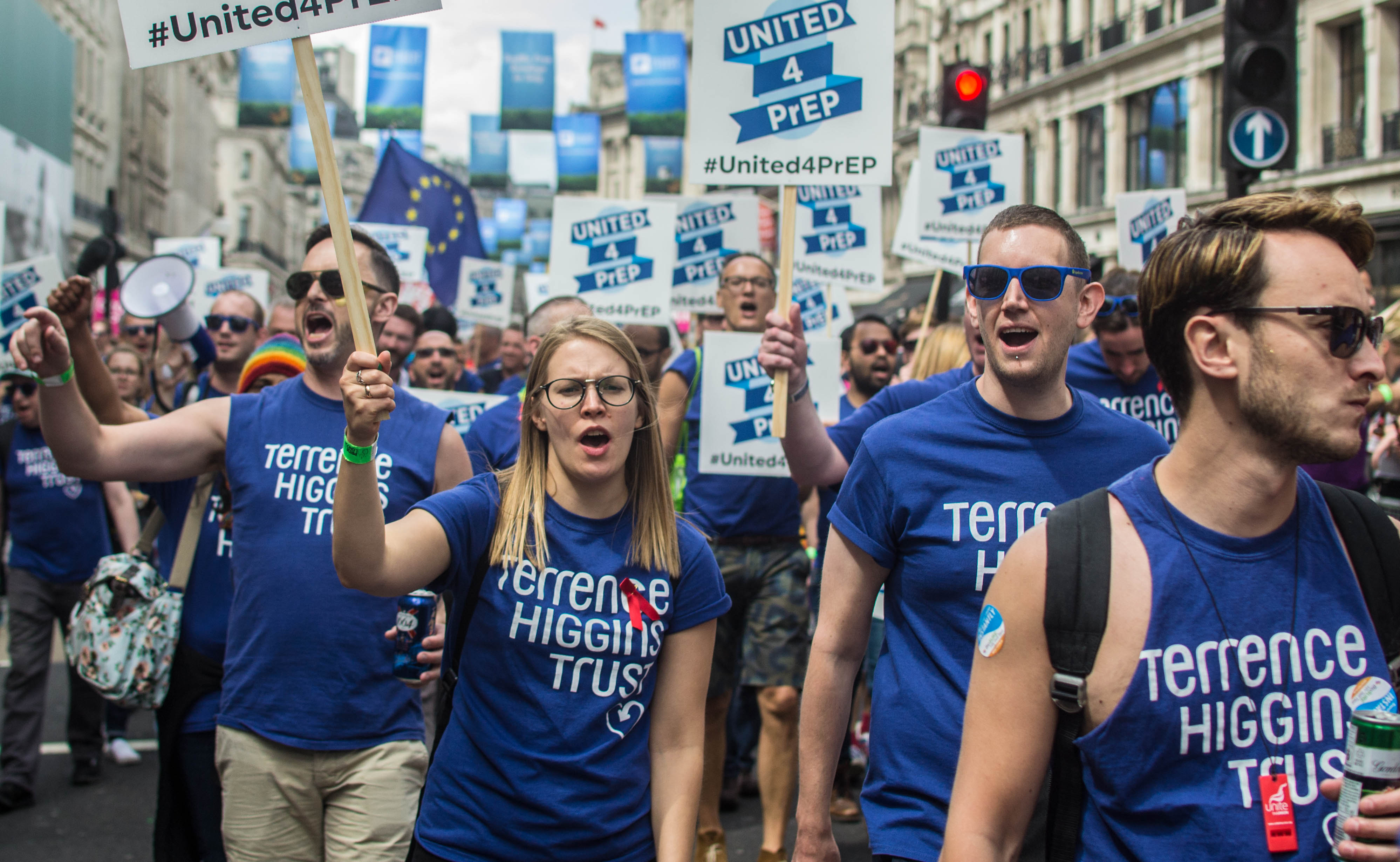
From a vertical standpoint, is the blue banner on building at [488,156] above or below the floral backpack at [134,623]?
above

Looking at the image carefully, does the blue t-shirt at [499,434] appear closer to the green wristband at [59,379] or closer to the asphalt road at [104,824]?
the green wristband at [59,379]

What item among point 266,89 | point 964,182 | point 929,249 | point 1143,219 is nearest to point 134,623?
point 929,249

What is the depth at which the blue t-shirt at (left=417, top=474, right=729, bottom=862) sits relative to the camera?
8.79 feet

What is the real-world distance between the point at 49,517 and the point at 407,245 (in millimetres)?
4892

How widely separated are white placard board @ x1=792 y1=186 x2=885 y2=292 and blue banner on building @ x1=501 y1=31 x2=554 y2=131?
1474 centimetres

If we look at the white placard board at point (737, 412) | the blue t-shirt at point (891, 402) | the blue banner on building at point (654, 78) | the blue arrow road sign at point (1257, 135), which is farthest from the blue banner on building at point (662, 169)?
the blue t-shirt at point (891, 402)

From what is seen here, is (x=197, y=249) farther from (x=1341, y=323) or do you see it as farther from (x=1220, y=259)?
(x=1341, y=323)

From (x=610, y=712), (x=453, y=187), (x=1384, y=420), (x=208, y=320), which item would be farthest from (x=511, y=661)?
(x=453, y=187)

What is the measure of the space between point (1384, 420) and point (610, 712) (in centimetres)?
518

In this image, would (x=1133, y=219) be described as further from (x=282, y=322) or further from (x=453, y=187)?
(x=453, y=187)

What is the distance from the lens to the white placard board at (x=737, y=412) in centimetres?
566

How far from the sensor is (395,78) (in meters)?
18.4

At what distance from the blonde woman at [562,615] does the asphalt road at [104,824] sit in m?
2.93

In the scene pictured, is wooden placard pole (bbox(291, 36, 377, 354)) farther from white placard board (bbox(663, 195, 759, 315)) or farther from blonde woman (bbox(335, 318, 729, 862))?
white placard board (bbox(663, 195, 759, 315))
